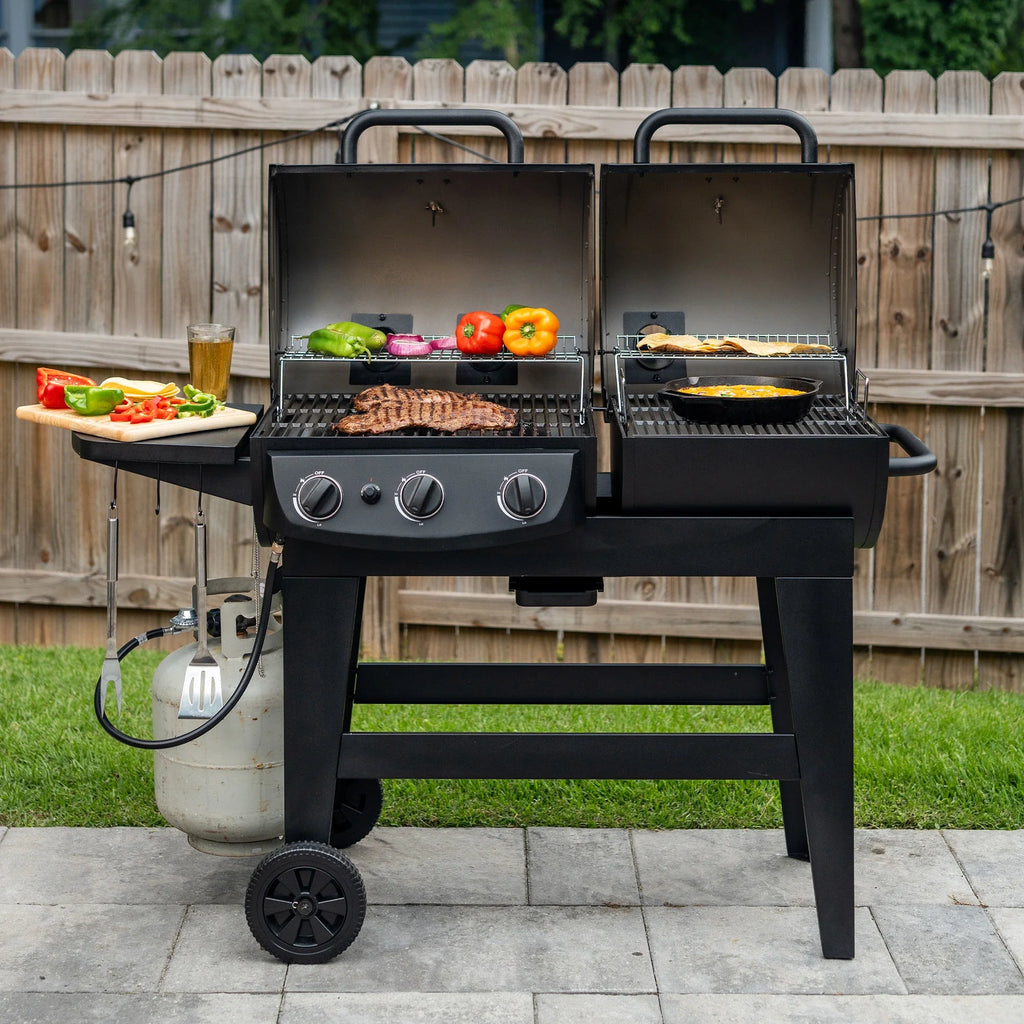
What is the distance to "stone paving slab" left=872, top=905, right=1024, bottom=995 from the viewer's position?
2756 millimetres

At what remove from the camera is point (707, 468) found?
2695mm

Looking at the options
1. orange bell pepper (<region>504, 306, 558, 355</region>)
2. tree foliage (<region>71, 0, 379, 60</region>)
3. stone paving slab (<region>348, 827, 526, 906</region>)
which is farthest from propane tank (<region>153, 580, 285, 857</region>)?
tree foliage (<region>71, 0, 379, 60</region>)

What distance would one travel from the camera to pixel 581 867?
3293mm

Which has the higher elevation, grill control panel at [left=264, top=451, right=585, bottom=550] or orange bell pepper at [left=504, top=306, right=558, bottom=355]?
orange bell pepper at [left=504, top=306, right=558, bottom=355]

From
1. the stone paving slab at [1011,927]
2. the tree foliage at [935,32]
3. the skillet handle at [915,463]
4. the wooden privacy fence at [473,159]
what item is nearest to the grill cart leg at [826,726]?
the skillet handle at [915,463]

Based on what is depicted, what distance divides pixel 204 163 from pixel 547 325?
2242 millimetres

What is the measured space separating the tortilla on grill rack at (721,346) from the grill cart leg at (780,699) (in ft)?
1.78

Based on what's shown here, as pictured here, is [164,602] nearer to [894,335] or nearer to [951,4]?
[894,335]

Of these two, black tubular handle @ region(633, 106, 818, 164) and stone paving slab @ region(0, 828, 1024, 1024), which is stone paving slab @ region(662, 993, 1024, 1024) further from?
black tubular handle @ region(633, 106, 818, 164)

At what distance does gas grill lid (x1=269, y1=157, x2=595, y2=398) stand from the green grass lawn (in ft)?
4.11

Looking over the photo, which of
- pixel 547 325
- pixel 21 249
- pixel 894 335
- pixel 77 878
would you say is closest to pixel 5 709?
pixel 77 878

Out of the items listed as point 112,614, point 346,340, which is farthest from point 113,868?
point 346,340

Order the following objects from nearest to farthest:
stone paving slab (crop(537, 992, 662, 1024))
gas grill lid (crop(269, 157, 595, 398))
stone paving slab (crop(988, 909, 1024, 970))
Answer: stone paving slab (crop(537, 992, 662, 1024))
stone paving slab (crop(988, 909, 1024, 970))
gas grill lid (crop(269, 157, 595, 398))

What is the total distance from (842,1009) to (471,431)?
4.42 ft
